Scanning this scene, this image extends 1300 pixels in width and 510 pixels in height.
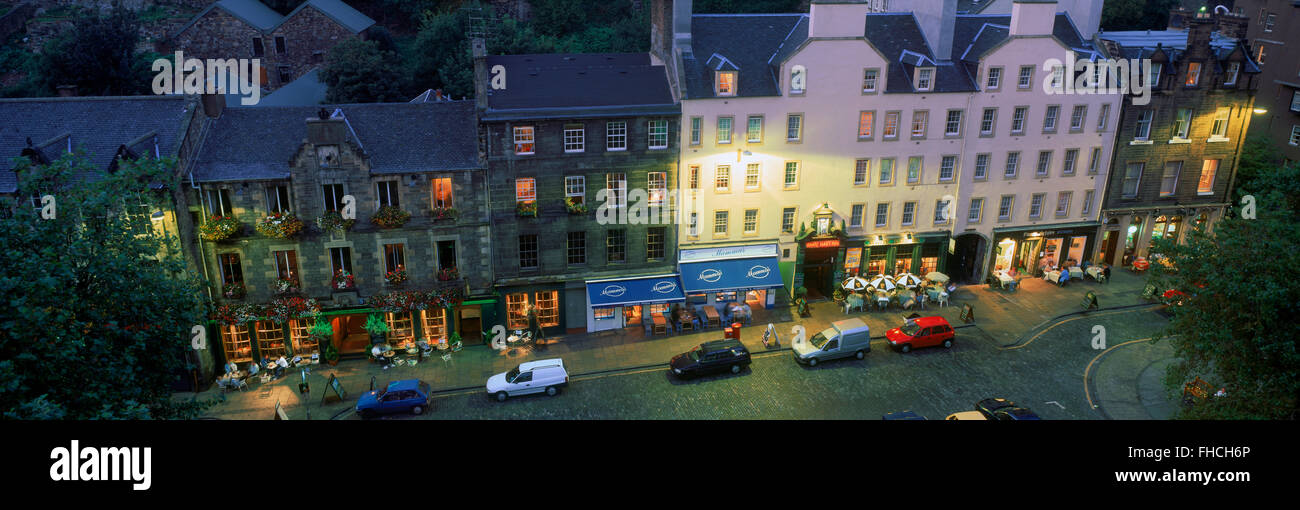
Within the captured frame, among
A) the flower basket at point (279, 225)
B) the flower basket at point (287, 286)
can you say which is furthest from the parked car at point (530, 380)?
the flower basket at point (279, 225)

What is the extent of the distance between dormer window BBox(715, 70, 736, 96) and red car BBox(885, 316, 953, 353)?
1439cm

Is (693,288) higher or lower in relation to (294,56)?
lower

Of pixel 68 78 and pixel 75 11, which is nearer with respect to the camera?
pixel 68 78

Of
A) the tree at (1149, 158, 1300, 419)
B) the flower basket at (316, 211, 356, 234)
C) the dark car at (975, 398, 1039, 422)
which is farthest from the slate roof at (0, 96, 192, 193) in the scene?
the tree at (1149, 158, 1300, 419)

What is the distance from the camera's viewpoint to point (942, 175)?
145 ft

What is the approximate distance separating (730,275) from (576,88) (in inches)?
492

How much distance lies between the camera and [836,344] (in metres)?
37.2

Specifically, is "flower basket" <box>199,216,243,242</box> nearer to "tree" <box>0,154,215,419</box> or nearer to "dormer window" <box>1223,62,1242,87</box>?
"tree" <box>0,154,215,419</box>

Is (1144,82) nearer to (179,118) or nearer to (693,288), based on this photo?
(693,288)

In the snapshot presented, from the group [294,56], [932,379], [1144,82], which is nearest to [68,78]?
[294,56]

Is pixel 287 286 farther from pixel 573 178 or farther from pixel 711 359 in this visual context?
pixel 711 359

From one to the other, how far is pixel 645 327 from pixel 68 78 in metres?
52.5

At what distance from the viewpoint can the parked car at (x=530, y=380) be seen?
33.9 meters

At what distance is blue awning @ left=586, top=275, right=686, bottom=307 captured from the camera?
39.4m
